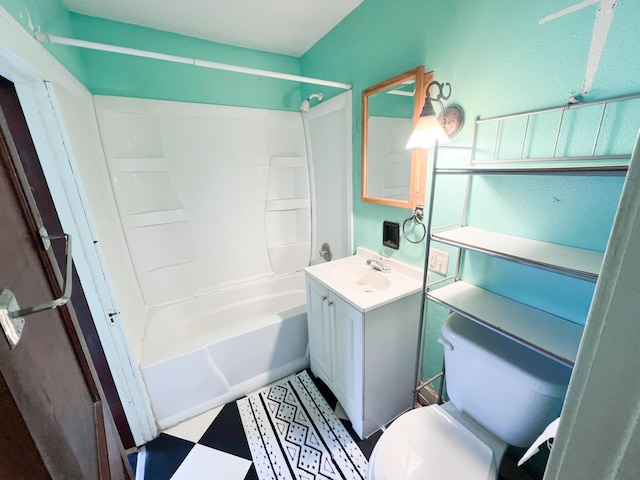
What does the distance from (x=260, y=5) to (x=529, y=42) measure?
1.39m

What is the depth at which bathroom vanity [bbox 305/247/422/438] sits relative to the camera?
4.05 feet

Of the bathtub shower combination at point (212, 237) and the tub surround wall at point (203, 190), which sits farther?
the tub surround wall at point (203, 190)

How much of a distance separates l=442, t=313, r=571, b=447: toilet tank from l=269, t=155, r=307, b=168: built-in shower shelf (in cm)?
177

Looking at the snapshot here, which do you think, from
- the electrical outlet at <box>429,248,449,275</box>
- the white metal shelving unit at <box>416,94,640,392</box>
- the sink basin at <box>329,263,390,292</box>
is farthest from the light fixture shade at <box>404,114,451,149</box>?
the sink basin at <box>329,263,390,292</box>

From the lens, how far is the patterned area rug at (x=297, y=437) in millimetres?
1255

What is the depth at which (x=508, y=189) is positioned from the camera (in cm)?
101

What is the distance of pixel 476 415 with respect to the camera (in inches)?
40.8

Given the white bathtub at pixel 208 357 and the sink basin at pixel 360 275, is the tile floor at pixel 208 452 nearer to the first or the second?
the white bathtub at pixel 208 357

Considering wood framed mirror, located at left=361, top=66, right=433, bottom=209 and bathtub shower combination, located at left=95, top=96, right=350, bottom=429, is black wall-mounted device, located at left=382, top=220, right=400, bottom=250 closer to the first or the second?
wood framed mirror, located at left=361, top=66, right=433, bottom=209

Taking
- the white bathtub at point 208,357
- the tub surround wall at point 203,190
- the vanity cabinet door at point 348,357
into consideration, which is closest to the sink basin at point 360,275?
the vanity cabinet door at point 348,357

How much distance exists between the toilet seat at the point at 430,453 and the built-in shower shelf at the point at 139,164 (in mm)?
2151

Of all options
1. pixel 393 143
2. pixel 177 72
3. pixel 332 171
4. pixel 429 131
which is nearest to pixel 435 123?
pixel 429 131

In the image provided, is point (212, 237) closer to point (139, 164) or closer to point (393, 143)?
point (139, 164)

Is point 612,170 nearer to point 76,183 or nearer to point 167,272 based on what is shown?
point 76,183
